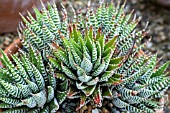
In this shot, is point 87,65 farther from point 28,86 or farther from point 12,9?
point 12,9

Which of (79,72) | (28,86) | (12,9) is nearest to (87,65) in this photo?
(79,72)

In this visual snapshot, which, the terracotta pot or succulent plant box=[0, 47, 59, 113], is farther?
the terracotta pot

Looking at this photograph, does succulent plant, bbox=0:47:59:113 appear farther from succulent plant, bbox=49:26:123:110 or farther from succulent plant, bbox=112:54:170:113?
succulent plant, bbox=112:54:170:113

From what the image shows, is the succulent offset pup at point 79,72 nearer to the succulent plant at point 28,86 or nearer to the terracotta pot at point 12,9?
the succulent plant at point 28,86

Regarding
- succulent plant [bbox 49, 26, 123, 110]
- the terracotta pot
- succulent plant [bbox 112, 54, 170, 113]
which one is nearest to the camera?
succulent plant [bbox 49, 26, 123, 110]

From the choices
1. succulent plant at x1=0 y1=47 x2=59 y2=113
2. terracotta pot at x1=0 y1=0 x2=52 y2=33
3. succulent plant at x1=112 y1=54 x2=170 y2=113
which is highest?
terracotta pot at x1=0 y1=0 x2=52 y2=33

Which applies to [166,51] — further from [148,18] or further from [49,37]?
[49,37]

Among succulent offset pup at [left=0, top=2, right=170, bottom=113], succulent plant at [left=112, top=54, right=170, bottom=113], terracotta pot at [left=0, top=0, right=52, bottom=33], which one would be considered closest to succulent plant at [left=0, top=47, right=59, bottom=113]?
succulent offset pup at [left=0, top=2, right=170, bottom=113]
